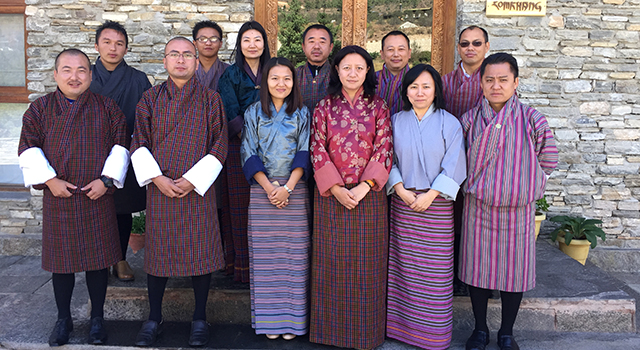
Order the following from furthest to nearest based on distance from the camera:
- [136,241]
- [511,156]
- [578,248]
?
[578,248] < [136,241] < [511,156]

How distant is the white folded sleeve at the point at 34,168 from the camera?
2.33m

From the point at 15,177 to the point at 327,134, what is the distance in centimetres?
395

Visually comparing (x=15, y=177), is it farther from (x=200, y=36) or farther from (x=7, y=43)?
(x=200, y=36)

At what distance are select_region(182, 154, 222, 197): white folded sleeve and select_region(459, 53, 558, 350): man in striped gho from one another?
1.42m

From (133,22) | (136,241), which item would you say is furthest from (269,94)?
(133,22)

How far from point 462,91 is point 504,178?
28.4 inches

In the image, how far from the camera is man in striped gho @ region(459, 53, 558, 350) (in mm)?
2322

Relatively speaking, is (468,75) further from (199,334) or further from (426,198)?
(199,334)

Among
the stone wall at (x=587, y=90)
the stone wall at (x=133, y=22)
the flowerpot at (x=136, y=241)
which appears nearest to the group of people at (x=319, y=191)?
the flowerpot at (x=136, y=241)

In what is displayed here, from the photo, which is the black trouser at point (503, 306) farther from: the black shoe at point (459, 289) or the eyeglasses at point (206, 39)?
the eyeglasses at point (206, 39)

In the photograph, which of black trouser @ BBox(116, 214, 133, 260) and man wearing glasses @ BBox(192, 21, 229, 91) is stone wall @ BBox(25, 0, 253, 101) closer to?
man wearing glasses @ BBox(192, 21, 229, 91)

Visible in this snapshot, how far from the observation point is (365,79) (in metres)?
2.47

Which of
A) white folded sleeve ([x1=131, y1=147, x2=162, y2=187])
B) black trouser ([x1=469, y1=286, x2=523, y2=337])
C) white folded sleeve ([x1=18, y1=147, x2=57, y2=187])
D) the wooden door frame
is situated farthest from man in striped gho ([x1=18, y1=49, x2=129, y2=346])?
the wooden door frame

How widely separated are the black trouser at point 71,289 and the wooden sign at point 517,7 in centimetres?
392
